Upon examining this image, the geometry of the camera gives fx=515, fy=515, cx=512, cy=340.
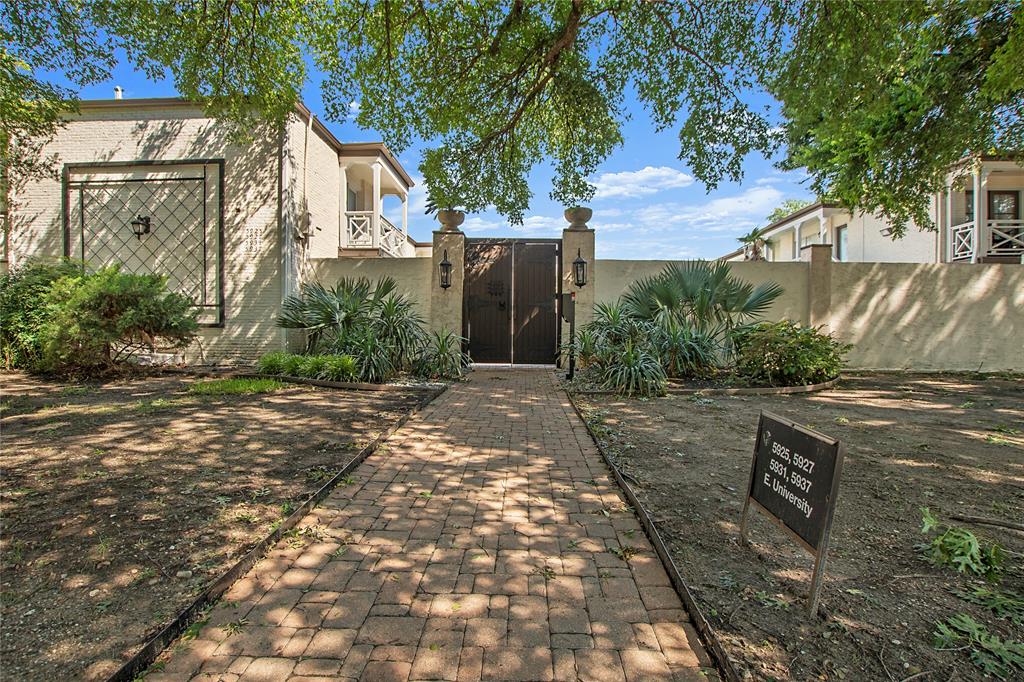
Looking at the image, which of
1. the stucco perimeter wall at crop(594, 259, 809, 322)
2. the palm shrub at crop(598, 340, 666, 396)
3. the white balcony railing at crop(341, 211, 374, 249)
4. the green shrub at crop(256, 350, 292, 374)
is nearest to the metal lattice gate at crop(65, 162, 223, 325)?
the green shrub at crop(256, 350, 292, 374)

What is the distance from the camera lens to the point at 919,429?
213 inches

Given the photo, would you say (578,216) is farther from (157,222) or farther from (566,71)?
Result: (157,222)

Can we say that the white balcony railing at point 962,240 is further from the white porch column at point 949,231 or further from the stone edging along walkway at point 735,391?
the stone edging along walkway at point 735,391

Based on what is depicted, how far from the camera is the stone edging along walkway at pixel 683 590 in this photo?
5.82 feet

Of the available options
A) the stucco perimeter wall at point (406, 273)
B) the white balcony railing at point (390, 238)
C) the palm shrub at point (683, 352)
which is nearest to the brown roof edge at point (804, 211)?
the palm shrub at point (683, 352)

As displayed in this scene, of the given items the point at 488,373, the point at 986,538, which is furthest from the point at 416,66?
the point at 986,538

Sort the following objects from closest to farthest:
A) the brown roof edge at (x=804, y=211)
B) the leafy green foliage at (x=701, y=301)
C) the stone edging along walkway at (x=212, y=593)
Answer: the stone edging along walkway at (x=212, y=593) < the leafy green foliage at (x=701, y=301) < the brown roof edge at (x=804, y=211)

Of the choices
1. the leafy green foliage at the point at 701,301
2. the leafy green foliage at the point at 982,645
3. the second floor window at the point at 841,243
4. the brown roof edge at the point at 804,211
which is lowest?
the leafy green foliage at the point at 982,645

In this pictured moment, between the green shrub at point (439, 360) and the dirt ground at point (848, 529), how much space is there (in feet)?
12.3

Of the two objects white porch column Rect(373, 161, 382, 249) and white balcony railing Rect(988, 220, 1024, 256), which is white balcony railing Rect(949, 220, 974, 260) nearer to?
white balcony railing Rect(988, 220, 1024, 256)

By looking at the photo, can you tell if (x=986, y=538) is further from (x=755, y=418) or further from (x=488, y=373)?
(x=488, y=373)

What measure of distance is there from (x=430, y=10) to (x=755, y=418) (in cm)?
813

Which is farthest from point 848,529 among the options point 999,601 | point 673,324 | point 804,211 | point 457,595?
point 804,211

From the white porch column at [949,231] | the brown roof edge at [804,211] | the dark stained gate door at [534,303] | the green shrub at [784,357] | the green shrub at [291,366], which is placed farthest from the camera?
the brown roof edge at [804,211]
